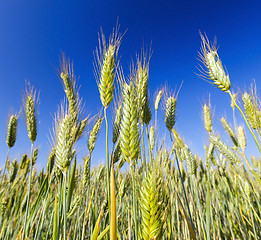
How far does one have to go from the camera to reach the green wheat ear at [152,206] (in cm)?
86

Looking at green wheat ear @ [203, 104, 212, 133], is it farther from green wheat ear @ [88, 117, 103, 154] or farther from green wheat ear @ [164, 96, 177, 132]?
green wheat ear @ [88, 117, 103, 154]

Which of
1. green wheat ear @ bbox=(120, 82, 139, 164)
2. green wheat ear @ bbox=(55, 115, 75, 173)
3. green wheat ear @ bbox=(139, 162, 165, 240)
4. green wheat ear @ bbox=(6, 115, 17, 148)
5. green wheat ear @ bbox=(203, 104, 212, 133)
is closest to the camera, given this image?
green wheat ear @ bbox=(139, 162, 165, 240)

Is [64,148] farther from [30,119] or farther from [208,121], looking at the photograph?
[208,121]

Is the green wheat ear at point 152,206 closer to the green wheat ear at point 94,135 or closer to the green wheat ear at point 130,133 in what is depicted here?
the green wheat ear at point 130,133

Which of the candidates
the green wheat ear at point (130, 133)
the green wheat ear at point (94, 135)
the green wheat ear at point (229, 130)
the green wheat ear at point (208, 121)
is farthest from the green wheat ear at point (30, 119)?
the green wheat ear at point (229, 130)

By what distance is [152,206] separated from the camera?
0.90 meters

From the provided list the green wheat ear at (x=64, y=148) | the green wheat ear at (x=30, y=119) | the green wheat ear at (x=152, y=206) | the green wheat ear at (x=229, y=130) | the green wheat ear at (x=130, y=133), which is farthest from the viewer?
the green wheat ear at (x=229, y=130)

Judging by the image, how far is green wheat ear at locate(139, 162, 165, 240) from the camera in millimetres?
865

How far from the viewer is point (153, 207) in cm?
90

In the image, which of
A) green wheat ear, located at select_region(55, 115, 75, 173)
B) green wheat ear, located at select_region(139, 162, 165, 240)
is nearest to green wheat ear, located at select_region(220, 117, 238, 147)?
green wheat ear, located at select_region(139, 162, 165, 240)

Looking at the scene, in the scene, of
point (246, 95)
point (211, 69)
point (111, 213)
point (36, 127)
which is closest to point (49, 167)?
point (36, 127)

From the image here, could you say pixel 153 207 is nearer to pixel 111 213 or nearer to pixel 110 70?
pixel 111 213

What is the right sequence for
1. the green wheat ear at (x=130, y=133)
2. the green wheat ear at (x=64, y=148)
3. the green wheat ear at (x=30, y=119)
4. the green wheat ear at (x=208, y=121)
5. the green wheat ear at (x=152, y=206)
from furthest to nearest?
the green wheat ear at (x=208, y=121), the green wheat ear at (x=30, y=119), the green wheat ear at (x=64, y=148), the green wheat ear at (x=130, y=133), the green wheat ear at (x=152, y=206)

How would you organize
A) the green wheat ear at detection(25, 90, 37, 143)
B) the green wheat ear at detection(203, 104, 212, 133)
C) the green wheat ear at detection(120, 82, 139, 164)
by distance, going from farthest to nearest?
the green wheat ear at detection(203, 104, 212, 133)
the green wheat ear at detection(25, 90, 37, 143)
the green wheat ear at detection(120, 82, 139, 164)
